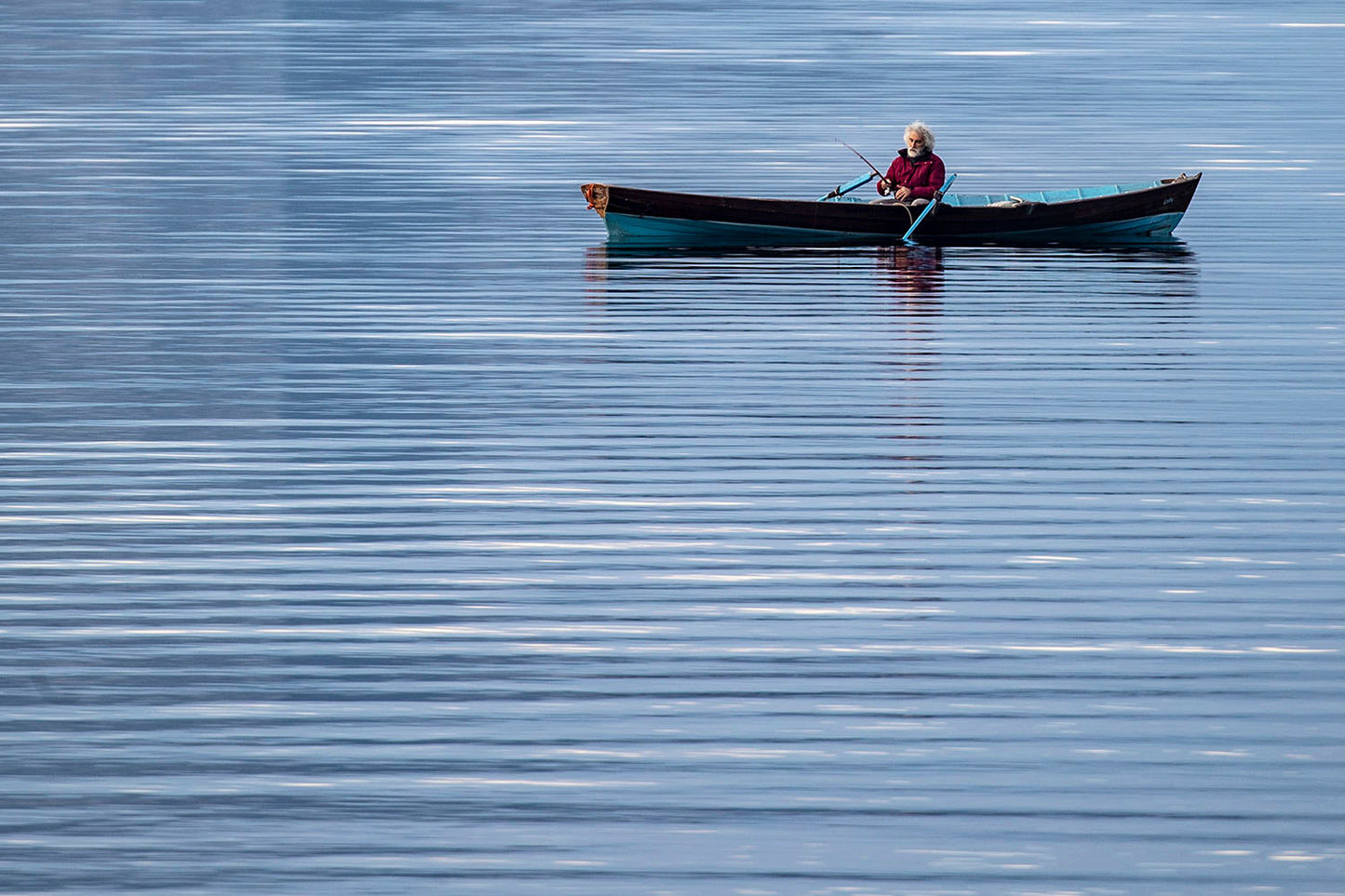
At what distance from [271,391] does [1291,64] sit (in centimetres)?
3078

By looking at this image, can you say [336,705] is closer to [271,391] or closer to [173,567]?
[173,567]

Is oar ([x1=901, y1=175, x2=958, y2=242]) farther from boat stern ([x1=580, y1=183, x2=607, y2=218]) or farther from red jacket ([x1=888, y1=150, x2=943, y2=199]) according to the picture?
boat stern ([x1=580, y1=183, x2=607, y2=218])

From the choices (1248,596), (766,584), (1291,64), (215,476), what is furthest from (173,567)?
(1291,64)

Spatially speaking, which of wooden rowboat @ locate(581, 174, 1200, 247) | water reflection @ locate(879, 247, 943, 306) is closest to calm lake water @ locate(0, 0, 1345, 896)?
water reflection @ locate(879, 247, 943, 306)

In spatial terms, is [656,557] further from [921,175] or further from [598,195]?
[921,175]

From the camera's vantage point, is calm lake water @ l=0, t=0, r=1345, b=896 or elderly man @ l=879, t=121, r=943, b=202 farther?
elderly man @ l=879, t=121, r=943, b=202

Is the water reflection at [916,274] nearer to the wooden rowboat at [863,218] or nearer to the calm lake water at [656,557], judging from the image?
the calm lake water at [656,557]

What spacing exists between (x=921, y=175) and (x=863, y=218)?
25.3 inches

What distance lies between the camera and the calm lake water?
5750mm

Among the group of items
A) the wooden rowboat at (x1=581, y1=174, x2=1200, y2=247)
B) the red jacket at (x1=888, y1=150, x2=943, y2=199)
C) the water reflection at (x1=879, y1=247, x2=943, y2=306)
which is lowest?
the water reflection at (x1=879, y1=247, x2=943, y2=306)

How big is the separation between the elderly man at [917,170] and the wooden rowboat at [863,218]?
0.15m

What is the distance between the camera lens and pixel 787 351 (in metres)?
12.8

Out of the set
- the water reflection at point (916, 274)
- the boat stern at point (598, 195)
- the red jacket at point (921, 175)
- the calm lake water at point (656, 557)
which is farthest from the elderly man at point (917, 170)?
the boat stern at point (598, 195)

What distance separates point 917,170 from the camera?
17.7 meters
